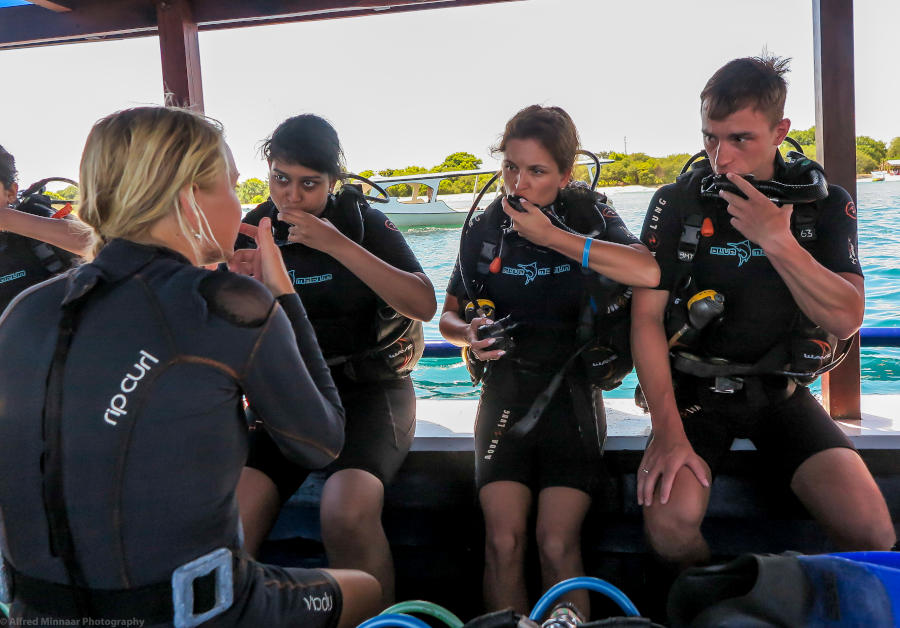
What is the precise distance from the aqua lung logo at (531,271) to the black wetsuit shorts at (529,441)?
0.29 m

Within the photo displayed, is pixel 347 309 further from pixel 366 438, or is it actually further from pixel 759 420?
pixel 759 420

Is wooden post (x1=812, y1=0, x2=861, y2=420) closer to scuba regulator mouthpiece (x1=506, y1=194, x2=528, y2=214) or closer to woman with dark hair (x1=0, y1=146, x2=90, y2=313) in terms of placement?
scuba regulator mouthpiece (x1=506, y1=194, x2=528, y2=214)

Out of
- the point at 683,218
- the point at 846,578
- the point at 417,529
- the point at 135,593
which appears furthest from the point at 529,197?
the point at 135,593

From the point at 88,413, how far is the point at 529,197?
4.98ft

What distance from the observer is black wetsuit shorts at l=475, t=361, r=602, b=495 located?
2.05 m

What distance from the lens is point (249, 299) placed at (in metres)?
1.19

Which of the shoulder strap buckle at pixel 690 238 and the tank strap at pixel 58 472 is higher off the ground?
the shoulder strap buckle at pixel 690 238

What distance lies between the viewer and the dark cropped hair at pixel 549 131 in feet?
7.35

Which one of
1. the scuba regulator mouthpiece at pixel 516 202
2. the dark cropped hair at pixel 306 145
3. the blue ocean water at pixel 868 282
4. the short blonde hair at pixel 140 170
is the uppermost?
the dark cropped hair at pixel 306 145

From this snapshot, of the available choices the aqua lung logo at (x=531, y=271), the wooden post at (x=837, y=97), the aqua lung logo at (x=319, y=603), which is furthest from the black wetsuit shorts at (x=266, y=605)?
the wooden post at (x=837, y=97)

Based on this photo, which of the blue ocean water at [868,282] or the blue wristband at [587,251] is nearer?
the blue wristband at [587,251]

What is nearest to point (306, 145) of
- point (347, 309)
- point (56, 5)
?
point (347, 309)

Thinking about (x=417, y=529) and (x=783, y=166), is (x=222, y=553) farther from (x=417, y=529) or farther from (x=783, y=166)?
(x=783, y=166)

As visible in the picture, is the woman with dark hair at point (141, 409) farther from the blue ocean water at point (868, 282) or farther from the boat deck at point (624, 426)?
the blue ocean water at point (868, 282)
